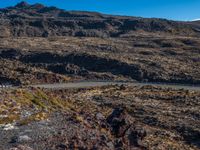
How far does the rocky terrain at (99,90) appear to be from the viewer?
2681 centimetres

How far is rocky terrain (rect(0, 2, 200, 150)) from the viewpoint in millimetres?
26812

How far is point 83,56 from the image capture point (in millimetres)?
100188

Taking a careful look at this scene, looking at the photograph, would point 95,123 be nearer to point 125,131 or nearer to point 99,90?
point 125,131

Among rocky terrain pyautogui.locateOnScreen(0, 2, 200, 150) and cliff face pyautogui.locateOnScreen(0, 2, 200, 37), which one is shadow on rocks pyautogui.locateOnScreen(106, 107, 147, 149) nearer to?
rocky terrain pyautogui.locateOnScreen(0, 2, 200, 150)

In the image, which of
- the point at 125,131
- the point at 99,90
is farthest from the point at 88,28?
the point at 125,131

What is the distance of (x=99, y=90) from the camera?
6341 cm

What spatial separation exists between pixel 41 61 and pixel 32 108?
2838 inches

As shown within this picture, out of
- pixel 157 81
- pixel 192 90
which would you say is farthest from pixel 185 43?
pixel 192 90

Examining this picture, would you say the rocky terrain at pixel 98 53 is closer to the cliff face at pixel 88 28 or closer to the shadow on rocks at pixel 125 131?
the cliff face at pixel 88 28

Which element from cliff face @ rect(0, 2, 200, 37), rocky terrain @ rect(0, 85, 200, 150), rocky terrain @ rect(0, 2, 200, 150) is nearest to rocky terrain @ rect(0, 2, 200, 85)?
cliff face @ rect(0, 2, 200, 37)

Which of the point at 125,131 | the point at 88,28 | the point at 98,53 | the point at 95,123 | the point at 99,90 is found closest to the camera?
the point at 95,123

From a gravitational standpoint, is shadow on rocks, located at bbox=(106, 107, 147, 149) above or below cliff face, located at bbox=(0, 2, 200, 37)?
below

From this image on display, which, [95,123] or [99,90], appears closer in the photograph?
[95,123]

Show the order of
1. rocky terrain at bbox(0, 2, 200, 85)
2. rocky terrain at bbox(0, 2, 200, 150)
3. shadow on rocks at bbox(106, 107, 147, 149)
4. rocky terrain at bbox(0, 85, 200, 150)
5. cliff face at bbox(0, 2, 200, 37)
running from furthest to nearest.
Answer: cliff face at bbox(0, 2, 200, 37), rocky terrain at bbox(0, 2, 200, 85), shadow on rocks at bbox(106, 107, 147, 149), rocky terrain at bbox(0, 2, 200, 150), rocky terrain at bbox(0, 85, 200, 150)
